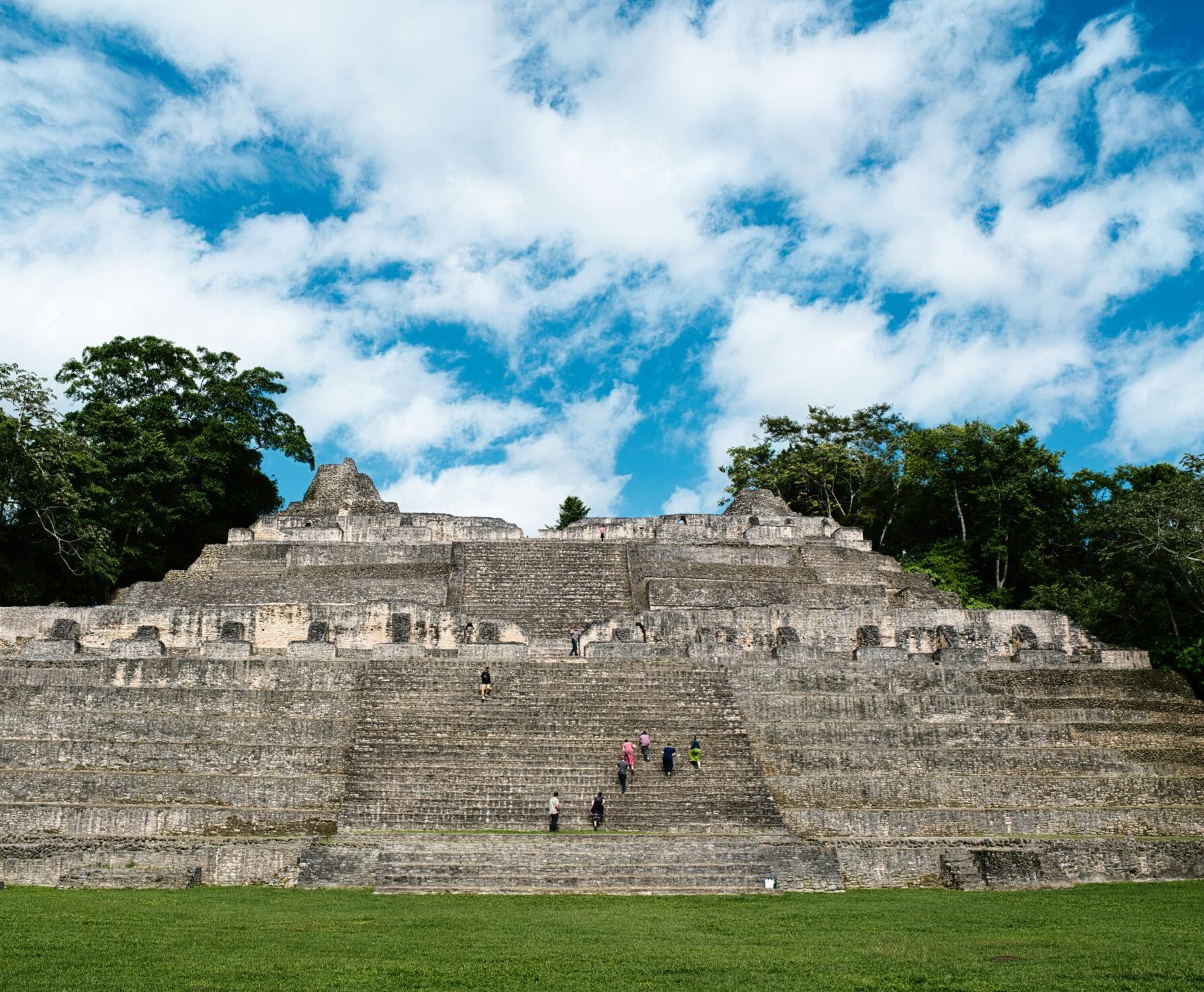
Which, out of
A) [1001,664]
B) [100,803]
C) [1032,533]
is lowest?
[100,803]

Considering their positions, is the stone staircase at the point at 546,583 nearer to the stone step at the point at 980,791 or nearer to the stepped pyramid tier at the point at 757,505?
the stepped pyramid tier at the point at 757,505

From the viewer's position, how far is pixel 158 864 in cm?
1316

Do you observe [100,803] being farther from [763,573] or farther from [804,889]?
[763,573]

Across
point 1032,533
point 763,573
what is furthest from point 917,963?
point 1032,533

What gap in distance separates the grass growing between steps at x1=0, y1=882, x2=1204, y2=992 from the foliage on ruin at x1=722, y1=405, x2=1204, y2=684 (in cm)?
1518

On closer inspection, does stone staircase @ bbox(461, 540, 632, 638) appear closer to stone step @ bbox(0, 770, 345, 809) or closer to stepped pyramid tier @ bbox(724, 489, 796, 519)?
stepped pyramid tier @ bbox(724, 489, 796, 519)

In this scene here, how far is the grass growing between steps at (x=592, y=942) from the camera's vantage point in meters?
7.37

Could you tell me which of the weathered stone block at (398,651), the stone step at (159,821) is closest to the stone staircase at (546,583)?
the weathered stone block at (398,651)

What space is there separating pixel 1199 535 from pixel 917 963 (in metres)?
20.4

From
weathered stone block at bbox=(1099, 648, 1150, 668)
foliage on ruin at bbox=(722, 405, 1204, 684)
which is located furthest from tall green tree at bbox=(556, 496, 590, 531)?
weathered stone block at bbox=(1099, 648, 1150, 668)

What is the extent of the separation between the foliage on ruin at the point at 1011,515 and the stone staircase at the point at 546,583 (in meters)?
11.5

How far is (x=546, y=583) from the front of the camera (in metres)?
28.3

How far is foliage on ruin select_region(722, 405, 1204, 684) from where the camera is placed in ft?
83.6

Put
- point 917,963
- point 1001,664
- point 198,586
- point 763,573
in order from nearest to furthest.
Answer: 1. point 917,963
2. point 1001,664
3. point 198,586
4. point 763,573
